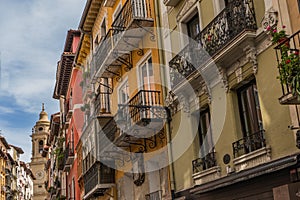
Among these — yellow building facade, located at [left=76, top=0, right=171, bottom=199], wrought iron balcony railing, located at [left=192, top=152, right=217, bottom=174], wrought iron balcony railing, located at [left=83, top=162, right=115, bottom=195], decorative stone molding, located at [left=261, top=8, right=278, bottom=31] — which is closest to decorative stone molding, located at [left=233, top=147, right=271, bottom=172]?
wrought iron balcony railing, located at [left=192, top=152, right=217, bottom=174]

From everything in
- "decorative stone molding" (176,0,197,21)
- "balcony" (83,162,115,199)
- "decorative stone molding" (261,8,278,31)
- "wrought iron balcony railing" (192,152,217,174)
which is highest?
"decorative stone molding" (176,0,197,21)

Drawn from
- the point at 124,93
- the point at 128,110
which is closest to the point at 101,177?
→ the point at 124,93

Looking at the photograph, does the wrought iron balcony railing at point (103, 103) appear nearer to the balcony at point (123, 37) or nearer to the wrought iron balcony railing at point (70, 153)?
the balcony at point (123, 37)

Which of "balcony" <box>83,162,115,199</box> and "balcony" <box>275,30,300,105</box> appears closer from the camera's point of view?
"balcony" <box>275,30,300,105</box>

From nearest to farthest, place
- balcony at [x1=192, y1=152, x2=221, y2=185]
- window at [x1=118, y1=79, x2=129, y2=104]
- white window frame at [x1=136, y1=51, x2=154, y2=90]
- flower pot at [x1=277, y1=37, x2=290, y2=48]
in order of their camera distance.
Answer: flower pot at [x1=277, y1=37, x2=290, y2=48], balcony at [x1=192, y1=152, x2=221, y2=185], white window frame at [x1=136, y1=51, x2=154, y2=90], window at [x1=118, y1=79, x2=129, y2=104]

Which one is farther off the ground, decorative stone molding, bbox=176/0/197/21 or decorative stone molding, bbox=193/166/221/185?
decorative stone molding, bbox=176/0/197/21

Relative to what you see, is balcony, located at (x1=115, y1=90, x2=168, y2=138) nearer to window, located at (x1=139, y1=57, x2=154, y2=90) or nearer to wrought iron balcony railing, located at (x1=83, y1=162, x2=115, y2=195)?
window, located at (x1=139, y1=57, x2=154, y2=90)

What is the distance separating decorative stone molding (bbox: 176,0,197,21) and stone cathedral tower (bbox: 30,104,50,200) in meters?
73.5

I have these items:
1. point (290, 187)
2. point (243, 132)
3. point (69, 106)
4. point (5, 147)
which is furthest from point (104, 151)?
point (5, 147)

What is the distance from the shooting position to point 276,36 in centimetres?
892

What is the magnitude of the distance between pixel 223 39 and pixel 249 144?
257 centimetres

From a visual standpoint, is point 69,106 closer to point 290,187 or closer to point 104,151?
point 104,151

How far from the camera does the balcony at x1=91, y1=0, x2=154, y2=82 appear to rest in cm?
1716

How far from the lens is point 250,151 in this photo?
11.0m
